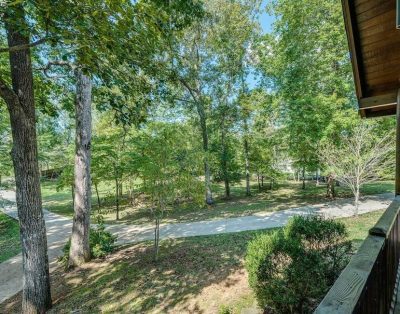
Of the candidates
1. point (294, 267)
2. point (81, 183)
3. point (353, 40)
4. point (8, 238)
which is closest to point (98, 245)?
point (81, 183)

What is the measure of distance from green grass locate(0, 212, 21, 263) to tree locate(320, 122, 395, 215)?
12.8 metres

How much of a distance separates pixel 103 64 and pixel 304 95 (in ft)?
34.1

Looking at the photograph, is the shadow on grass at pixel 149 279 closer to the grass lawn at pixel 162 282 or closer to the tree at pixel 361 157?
the grass lawn at pixel 162 282

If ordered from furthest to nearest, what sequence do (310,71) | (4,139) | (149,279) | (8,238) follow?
(310,71) → (4,139) → (8,238) → (149,279)

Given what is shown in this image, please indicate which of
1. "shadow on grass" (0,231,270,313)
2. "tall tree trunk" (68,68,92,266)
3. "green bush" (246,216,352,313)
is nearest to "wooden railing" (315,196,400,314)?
"green bush" (246,216,352,313)

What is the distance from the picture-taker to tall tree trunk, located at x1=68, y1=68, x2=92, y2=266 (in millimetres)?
6570

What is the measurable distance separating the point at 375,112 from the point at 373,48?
5.62 ft

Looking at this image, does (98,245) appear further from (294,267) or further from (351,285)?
(351,285)

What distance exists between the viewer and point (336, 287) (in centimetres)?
108

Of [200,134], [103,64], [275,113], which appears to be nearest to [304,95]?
[275,113]

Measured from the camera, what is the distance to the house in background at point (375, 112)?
111 centimetres

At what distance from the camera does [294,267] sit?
10.6 feet

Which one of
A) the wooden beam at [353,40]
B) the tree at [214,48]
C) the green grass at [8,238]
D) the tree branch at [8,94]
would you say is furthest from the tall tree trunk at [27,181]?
the tree at [214,48]

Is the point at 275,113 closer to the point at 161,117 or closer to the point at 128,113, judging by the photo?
the point at 161,117
